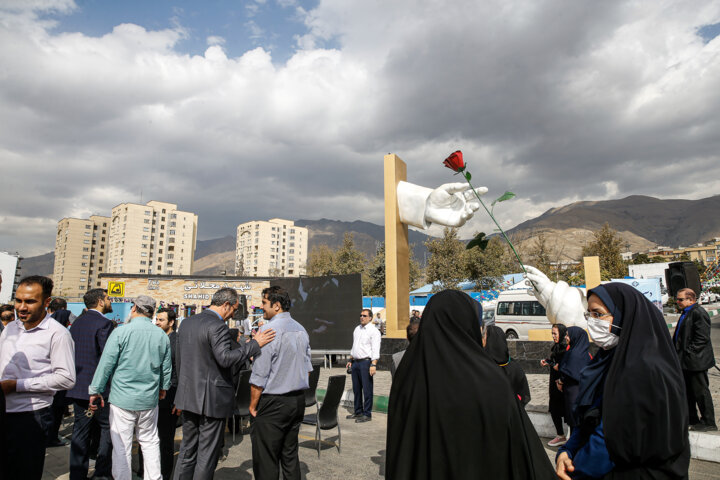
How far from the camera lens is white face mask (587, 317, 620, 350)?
6.96 feet

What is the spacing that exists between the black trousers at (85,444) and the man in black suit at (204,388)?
116cm

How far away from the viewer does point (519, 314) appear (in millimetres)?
18797

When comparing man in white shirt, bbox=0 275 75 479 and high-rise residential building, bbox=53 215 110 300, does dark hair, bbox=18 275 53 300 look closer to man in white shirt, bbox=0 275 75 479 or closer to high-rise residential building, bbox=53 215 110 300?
man in white shirt, bbox=0 275 75 479

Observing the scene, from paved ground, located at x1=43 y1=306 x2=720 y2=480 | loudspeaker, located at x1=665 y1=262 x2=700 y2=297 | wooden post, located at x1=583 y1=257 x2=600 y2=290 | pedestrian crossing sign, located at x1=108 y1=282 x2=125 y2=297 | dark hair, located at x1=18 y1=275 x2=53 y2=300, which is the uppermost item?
pedestrian crossing sign, located at x1=108 y1=282 x2=125 y2=297

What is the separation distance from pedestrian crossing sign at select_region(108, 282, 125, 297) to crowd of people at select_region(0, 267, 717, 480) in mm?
28997

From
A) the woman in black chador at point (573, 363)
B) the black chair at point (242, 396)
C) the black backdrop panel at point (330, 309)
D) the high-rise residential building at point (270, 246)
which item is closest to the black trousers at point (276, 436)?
the black chair at point (242, 396)

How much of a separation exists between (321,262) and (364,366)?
1444 inches

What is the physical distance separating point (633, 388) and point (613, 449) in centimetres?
29

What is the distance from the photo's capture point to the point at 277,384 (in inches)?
141

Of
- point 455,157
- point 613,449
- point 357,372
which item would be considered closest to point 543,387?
point 357,372

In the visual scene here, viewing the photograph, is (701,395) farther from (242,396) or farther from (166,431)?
(166,431)

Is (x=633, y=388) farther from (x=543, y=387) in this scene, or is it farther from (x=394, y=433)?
(x=543, y=387)

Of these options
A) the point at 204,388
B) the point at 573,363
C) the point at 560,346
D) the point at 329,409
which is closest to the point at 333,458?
the point at 329,409

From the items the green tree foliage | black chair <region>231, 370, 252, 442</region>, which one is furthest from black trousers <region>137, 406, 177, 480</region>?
the green tree foliage
